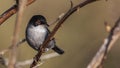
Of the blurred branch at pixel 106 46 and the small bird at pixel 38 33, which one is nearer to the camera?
the blurred branch at pixel 106 46

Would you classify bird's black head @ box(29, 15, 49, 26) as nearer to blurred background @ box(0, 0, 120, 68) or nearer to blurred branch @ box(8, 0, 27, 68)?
blurred branch @ box(8, 0, 27, 68)

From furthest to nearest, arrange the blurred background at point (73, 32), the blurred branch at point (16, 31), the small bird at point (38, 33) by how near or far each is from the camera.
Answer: the blurred background at point (73, 32)
the small bird at point (38, 33)
the blurred branch at point (16, 31)

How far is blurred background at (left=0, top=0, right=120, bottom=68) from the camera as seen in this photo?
991 centimetres

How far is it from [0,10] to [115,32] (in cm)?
935

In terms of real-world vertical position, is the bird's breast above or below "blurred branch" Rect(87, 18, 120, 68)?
below

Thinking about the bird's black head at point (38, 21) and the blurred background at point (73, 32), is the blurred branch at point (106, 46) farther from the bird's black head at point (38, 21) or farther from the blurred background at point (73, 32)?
the blurred background at point (73, 32)

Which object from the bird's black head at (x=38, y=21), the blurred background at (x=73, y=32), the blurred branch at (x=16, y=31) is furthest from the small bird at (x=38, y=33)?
the blurred background at (x=73, y=32)

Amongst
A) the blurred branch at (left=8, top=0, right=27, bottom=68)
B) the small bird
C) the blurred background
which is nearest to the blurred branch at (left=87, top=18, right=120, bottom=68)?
the blurred branch at (left=8, top=0, right=27, bottom=68)

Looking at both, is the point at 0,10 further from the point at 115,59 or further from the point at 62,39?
the point at 115,59

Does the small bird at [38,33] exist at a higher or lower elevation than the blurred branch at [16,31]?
lower

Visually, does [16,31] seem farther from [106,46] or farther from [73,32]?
[73,32]

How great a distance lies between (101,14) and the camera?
11312 mm

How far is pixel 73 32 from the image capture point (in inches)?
452

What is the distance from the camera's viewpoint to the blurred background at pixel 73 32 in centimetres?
991
